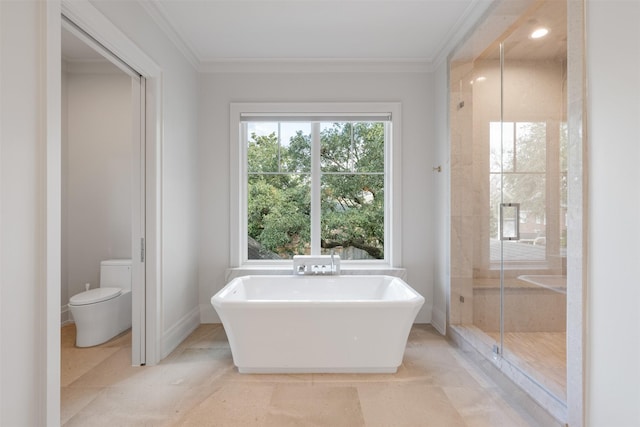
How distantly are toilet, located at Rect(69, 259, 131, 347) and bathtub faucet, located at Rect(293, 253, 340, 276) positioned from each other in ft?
4.99

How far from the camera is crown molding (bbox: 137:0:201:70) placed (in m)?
2.32

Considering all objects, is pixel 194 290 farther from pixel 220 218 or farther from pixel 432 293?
pixel 432 293

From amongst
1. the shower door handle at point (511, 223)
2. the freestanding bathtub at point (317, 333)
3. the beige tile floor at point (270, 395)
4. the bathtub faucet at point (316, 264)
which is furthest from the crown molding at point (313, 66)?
the beige tile floor at point (270, 395)

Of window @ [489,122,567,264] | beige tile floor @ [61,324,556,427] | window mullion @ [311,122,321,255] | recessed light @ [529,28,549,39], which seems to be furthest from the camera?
window mullion @ [311,122,321,255]

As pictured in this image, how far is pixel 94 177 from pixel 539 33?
401 centimetres

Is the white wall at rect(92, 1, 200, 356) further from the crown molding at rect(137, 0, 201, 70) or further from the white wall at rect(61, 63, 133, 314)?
the white wall at rect(61, 63, 133, 314)

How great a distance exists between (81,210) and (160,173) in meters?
1.47

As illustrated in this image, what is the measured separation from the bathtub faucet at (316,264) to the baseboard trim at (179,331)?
3.29 feet

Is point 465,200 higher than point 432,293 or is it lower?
higher

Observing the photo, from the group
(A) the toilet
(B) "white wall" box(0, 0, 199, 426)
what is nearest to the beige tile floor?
(A) the toilet

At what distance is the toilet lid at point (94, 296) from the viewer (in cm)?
268

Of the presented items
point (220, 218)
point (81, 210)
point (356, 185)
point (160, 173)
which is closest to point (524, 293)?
point (356, 185)

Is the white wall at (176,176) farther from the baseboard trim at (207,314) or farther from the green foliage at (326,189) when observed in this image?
the green foliage at (326,189)
